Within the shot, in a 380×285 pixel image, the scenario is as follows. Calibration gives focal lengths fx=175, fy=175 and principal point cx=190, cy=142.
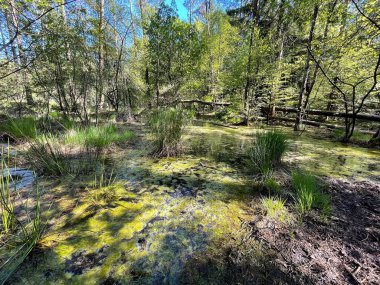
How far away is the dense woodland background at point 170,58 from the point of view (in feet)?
10.4

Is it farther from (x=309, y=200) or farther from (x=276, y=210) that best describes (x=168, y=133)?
(x=309, y=200)

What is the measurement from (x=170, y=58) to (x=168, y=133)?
4.56 metres

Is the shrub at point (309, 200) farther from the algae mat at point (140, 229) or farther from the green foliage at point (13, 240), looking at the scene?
the green foliage at point (13, 240)

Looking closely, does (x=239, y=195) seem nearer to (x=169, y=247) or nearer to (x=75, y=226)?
(x=169, y=247)

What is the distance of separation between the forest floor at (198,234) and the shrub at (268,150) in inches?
9.2

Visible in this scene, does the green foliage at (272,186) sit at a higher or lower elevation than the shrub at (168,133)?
lower

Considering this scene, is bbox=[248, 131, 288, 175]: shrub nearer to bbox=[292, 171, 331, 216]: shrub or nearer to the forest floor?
the forest floor

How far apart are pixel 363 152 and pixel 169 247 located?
471 cm

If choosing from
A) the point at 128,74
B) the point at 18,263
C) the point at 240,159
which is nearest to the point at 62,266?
the point at 18,263

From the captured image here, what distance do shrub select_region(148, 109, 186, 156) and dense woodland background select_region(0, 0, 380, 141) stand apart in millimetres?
1533

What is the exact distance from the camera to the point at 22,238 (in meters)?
1.22

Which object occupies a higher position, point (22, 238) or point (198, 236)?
point (22, 238)

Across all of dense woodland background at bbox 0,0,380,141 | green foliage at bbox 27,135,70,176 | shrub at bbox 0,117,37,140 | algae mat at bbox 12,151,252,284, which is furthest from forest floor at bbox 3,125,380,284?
dense woodland background at bbox 0,0,380,141

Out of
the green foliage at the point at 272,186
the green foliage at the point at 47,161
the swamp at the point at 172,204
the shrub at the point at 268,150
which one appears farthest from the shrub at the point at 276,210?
the green foliage at the point at 47,161
